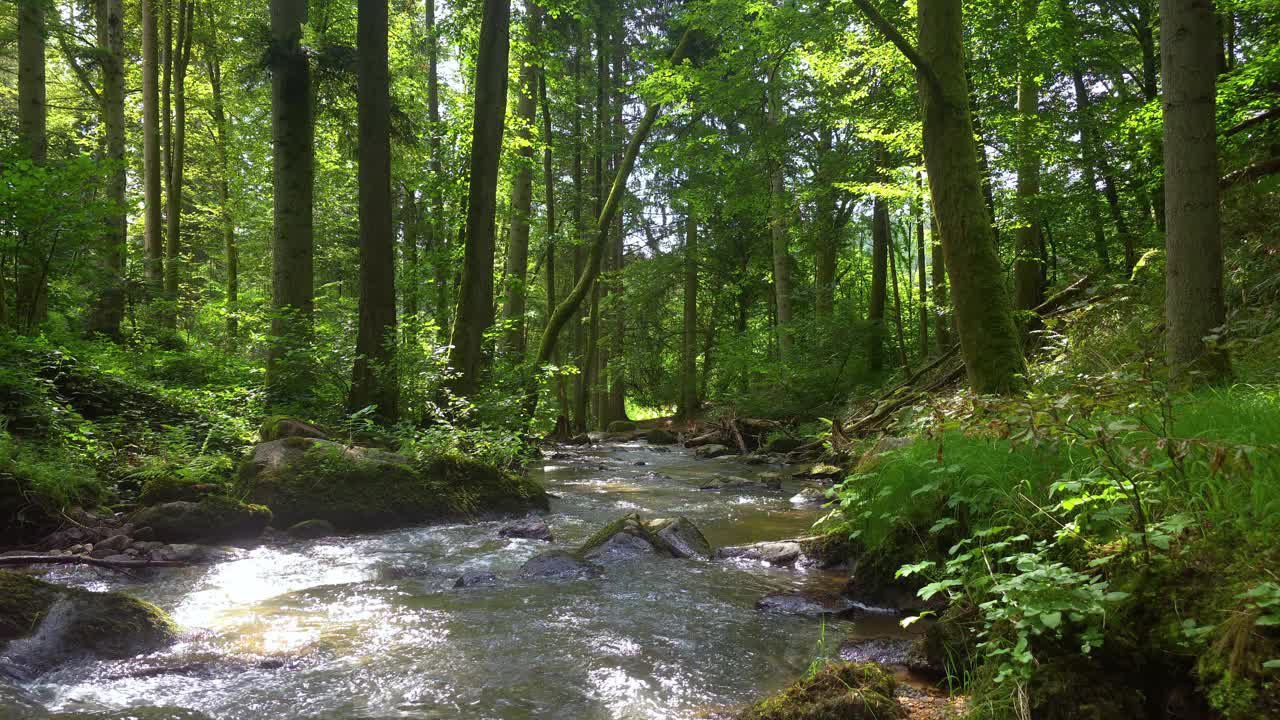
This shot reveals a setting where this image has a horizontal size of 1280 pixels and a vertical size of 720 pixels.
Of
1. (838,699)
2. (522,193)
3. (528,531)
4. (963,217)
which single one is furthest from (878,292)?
(838,699)

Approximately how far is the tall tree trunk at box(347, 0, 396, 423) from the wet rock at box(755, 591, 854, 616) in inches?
259

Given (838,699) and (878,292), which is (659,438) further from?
(838,699)

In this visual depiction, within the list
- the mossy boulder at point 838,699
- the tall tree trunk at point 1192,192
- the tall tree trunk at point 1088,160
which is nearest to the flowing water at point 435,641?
the mossy boulder at point 838,699

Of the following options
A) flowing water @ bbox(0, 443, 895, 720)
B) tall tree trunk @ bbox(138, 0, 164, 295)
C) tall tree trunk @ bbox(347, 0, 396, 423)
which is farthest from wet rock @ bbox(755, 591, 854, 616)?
tall tree trunk @ bbox(138, 0, 164, 295)

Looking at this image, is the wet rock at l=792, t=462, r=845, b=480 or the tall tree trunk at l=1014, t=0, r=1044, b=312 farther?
the tall tree trunk at l=1014, t=0, r=1044, b=312

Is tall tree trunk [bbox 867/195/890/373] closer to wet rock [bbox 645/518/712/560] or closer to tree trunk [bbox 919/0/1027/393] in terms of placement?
tree trunk [bbox 919/0/1027/393]

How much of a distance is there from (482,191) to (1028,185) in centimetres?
850

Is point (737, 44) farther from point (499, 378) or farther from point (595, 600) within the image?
point (595, 600)

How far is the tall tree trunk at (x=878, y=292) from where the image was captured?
1812 cm

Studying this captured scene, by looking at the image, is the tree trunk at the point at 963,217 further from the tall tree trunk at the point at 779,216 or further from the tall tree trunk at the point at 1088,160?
the tall tree trunk at the point at 779,216

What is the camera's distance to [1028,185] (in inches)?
432

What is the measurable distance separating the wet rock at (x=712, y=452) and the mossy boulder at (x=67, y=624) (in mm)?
12842

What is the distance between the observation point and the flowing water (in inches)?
127

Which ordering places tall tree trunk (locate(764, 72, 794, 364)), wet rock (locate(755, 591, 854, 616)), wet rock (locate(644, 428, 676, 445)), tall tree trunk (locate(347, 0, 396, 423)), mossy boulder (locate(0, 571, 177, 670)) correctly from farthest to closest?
wet rock (locate(644, 428, 676, 445)), tall tree trunk (locate(764, 72, 794, 364)), tall tree trunk (locate(347, 0, 396, 423)), wet rock (locate(755, 591, 854, 616)), mossy boulder (locate(0, 571, 177, 670))
